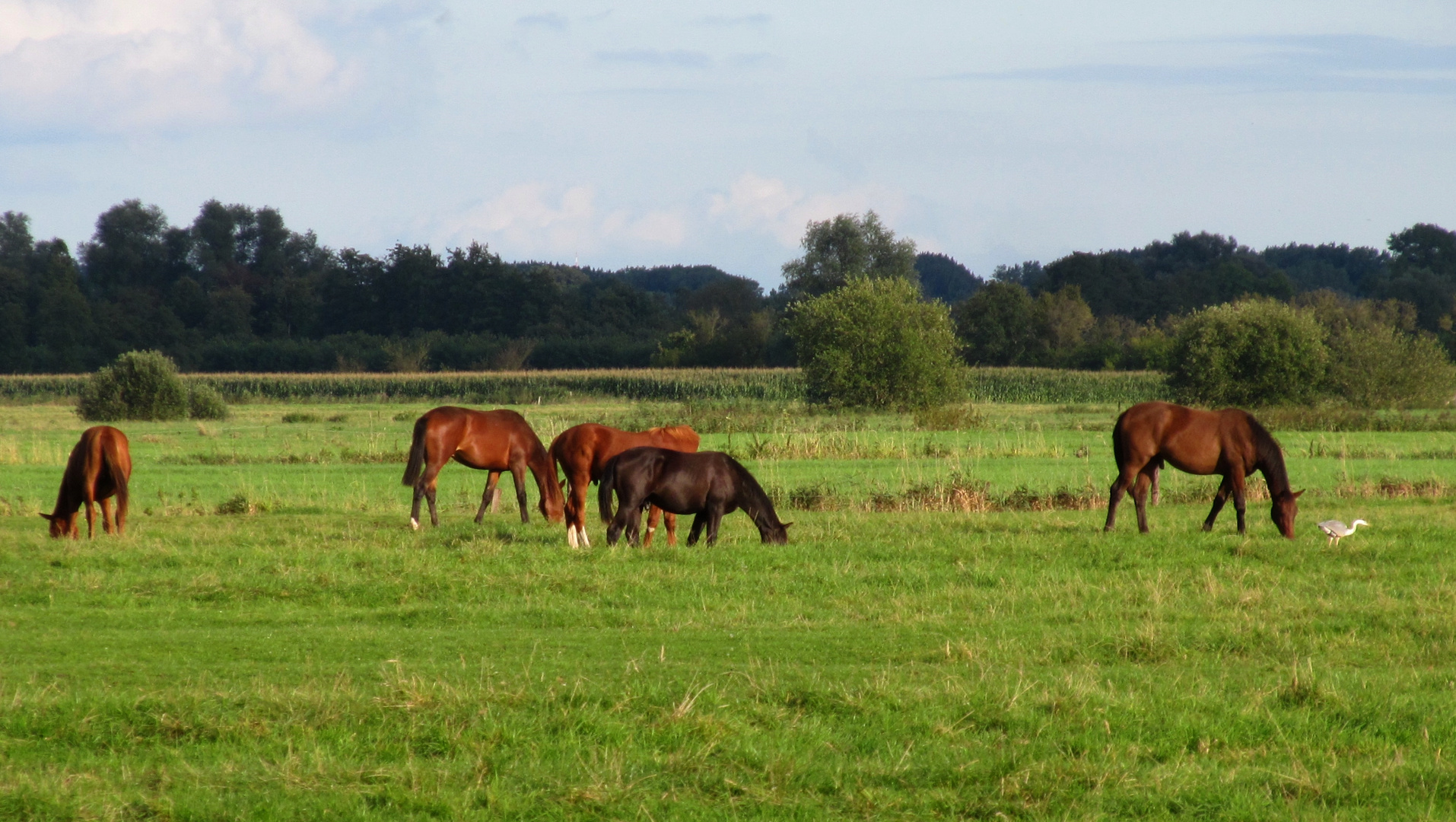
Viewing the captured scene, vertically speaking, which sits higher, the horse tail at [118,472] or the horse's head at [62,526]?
the horse tail at [118,472]

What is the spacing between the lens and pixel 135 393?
45406 mm

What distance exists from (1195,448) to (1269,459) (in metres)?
0.90

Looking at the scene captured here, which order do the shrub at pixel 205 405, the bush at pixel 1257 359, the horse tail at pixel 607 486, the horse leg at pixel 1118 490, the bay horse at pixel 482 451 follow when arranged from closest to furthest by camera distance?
the horse tail at pixel 607 486
the horse leg at pixel 1118 490
the bay horse at pixel 482 451
the bush at pixel 1257 359
the shrub at pixel 205 405

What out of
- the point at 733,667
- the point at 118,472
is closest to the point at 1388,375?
the point at 118,472

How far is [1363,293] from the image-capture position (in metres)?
131

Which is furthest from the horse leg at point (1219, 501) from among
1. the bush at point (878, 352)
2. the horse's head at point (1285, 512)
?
the bush at point (878, 352)

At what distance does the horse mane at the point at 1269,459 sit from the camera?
15.7 m

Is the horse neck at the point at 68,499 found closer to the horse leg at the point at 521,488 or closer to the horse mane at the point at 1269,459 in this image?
the horse leg at the point at 521,488

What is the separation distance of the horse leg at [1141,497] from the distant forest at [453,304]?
200ft

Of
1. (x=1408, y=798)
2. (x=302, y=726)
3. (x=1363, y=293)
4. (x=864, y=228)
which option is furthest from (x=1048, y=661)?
(x=1363, y=293)

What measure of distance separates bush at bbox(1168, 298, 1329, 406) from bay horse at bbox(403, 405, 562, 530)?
113 feet

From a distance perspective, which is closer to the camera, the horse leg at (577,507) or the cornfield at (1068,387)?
the horse leg at (577,507)

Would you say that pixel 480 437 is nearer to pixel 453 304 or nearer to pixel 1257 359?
pixel 1257 359

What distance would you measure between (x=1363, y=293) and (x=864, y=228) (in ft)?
195
